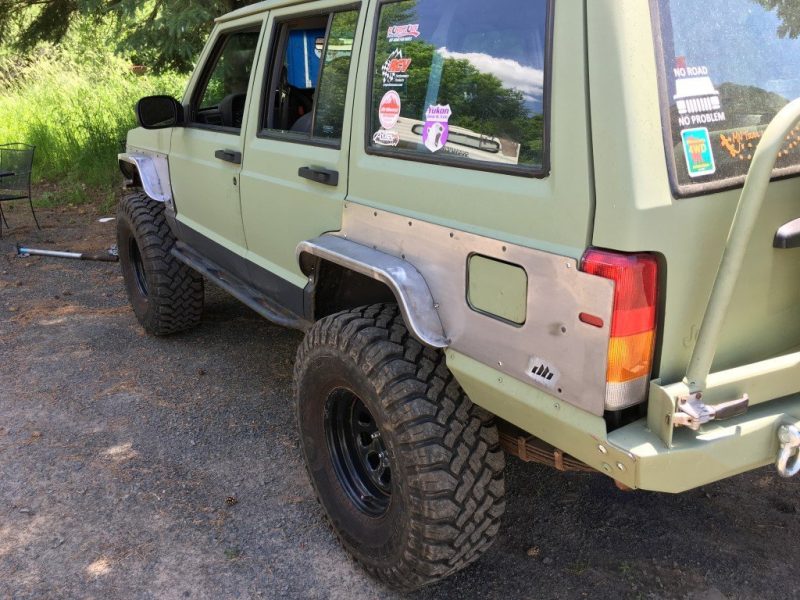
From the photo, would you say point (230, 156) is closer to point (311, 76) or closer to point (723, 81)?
point (311, 76)

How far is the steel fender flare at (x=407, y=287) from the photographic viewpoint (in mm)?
2254

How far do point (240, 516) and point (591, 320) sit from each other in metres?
1.91

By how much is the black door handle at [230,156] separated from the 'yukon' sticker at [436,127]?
144 centimetres

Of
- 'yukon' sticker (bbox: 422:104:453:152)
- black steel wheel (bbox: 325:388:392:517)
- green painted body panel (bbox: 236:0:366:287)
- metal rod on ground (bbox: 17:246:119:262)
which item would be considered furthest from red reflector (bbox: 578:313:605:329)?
metal rod on ground (bbox: 17:246:119:262)

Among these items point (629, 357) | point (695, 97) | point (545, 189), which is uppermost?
point (695, 97)

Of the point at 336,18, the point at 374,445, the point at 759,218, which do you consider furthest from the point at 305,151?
the point at 759,218

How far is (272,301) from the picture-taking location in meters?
3.60

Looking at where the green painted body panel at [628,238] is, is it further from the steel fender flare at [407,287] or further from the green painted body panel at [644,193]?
the steel fender flare at [407,287]

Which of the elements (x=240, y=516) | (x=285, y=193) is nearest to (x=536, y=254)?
(x=285, y=193)

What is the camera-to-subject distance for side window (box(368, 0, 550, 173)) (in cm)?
202

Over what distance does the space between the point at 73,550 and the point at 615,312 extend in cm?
234

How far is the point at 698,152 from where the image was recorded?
185cm

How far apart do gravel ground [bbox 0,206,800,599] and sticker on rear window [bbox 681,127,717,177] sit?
1522 millimetres

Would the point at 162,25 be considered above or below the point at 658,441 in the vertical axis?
above
